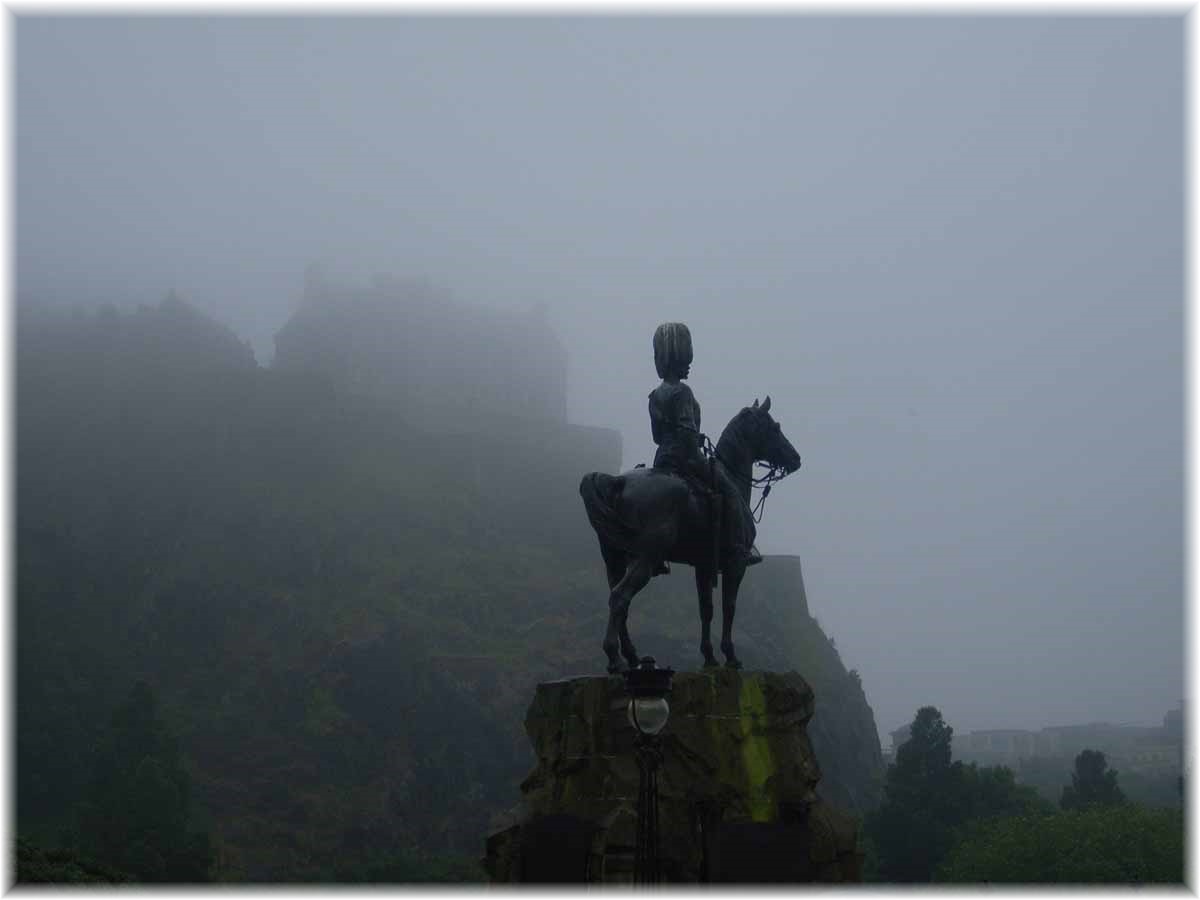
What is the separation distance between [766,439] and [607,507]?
84.3 inches

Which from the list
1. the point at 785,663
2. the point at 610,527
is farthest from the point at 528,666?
the point at 610,527

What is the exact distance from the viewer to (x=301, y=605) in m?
76.4

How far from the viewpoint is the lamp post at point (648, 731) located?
8602mm

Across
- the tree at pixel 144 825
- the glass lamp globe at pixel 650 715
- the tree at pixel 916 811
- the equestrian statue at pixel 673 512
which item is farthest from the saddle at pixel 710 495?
the tree at pixel 916 811

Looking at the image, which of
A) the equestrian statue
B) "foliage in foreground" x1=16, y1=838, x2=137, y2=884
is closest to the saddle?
the equestrian statue

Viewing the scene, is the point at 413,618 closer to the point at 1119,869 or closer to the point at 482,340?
the point at 1119,869

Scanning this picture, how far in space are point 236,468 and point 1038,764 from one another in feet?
303

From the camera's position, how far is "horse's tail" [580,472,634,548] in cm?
1210

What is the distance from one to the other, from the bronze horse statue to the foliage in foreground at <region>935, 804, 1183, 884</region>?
2847 centimetres

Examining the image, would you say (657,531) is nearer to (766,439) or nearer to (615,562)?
(615,562)

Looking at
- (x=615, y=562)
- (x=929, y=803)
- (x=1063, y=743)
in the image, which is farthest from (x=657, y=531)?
(x=1063, y=743)

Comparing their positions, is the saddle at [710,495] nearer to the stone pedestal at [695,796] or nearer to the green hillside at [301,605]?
the stone pedestal at [695,796]

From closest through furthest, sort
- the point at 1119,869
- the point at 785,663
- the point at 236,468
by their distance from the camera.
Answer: the point at 1119,869
the point at 785,663
the point at 236,468

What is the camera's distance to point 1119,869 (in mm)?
35125
